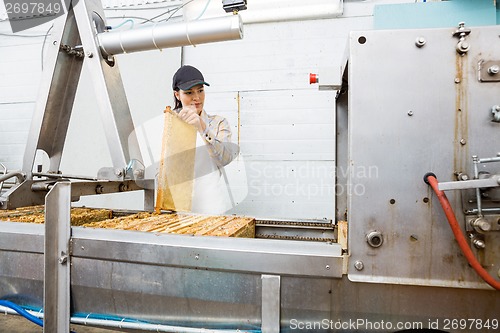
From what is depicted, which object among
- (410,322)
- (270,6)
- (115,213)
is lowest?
(410,322)

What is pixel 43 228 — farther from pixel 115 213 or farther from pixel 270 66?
pixel 270 66

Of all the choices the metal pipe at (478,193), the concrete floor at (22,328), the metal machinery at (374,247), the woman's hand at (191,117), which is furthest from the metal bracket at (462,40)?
the concrete floor at (22,328)

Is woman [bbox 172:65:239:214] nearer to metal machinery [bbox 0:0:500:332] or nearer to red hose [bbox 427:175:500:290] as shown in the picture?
metal machinery [bbox 0:0:500:332]

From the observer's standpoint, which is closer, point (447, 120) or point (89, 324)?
point (447, 120)

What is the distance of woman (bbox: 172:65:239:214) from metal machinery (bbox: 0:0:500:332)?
1.12m

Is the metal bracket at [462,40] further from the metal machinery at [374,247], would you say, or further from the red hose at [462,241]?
the red hose at [462,241]

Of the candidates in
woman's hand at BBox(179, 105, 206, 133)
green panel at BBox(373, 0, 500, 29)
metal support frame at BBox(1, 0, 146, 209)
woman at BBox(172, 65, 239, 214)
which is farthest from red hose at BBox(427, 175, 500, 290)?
woman at BBox(172, 65, 239, 214)

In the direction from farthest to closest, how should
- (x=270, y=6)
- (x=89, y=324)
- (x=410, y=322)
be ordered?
(x=270, y=6) → (x=89, y=324) → (x=410, y=322)

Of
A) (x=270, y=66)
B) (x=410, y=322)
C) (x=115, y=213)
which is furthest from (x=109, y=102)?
(x=270, y=66)

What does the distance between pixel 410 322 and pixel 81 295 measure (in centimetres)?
96

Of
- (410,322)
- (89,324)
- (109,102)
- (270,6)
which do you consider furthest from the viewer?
(270,6)

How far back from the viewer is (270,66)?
103 inches

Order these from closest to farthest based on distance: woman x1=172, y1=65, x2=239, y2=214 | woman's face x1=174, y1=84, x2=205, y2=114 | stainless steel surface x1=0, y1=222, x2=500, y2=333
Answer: stainless steel surface x1=0, y1=222, x2=500, y2=333 → woman x1=172, y1=65, x2=239, y2=214 → woman's face x1=174, y1=84, x2=205, y2=114

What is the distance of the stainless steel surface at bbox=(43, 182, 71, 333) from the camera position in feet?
2.80
